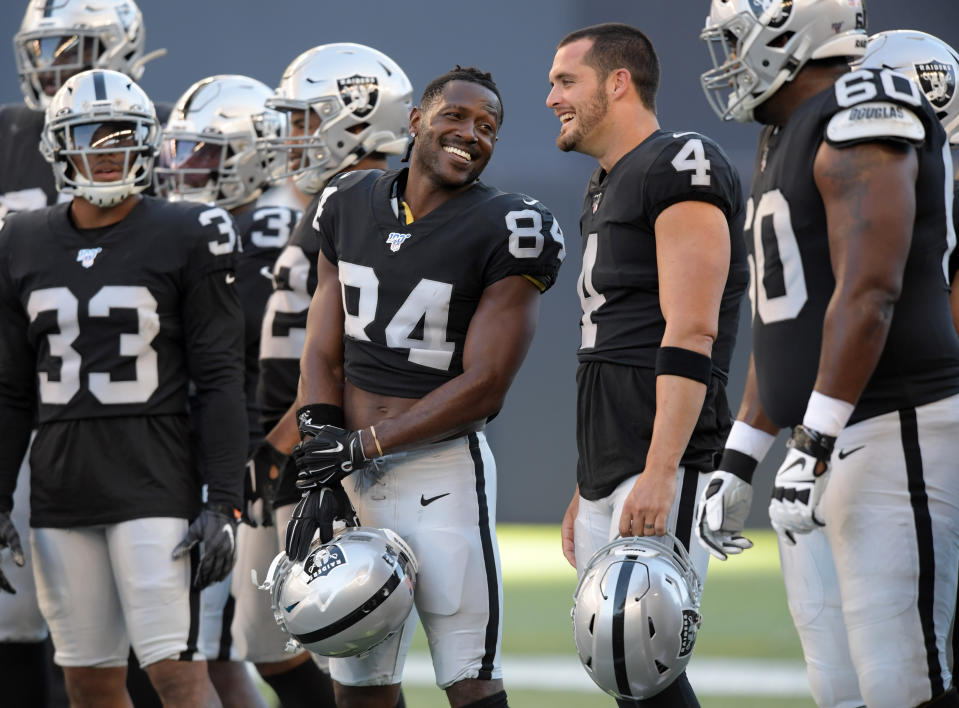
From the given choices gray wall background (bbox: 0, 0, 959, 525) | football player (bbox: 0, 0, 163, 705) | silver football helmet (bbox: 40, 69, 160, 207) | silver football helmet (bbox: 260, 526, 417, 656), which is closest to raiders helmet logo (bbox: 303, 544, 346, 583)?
silver football helmet (bbox: 260, 526, 417, 656)

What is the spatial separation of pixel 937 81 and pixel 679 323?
67.1 inches

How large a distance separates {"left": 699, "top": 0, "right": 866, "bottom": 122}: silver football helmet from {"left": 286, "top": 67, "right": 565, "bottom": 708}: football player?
0.54 metres

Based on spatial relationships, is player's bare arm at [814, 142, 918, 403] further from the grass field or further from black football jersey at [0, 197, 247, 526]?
the grass field

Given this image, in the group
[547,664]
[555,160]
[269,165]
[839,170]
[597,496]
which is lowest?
[547,664]

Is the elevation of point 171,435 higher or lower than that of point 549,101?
lower

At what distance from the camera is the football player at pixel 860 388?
241 cm

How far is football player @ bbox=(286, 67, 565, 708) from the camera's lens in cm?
285

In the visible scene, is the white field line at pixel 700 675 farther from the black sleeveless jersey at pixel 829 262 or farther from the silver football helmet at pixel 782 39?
the silver football helmet at pixel 782 39

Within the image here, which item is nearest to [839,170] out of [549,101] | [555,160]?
[549,101]

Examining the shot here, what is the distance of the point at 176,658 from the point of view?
10.9ft

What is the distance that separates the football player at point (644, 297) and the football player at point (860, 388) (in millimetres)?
122

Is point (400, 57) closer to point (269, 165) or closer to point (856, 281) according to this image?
point (269, 165)

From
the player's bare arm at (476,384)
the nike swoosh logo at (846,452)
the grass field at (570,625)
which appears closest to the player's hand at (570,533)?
Answer: the player's bare arm at (476,384)

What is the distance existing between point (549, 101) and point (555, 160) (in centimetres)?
856
